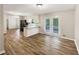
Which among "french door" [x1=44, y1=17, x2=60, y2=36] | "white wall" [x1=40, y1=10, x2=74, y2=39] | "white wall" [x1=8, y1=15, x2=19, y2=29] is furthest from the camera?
"french door" [x1=44, y1=17, x2=60, y2=36]

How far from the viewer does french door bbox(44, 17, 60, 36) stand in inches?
120

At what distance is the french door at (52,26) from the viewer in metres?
3.06

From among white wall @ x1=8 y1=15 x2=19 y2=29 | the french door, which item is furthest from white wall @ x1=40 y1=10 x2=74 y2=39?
white wall @ x1=8 y1=15 x2=19 y2=29

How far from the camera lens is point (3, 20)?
2.80 meters

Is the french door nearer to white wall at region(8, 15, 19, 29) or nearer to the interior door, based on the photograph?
the interior door

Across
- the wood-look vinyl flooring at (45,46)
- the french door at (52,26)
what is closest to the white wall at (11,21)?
the wood-look vinyl flooring at (45,46)

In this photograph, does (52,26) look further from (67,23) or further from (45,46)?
(45,46)

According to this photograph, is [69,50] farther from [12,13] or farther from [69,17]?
[12,13]

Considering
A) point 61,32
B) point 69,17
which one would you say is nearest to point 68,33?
point 61,32

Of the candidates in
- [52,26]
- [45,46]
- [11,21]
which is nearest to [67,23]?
[52,26]

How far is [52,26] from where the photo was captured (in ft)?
10.8

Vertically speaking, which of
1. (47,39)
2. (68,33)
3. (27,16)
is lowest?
(47,39)
